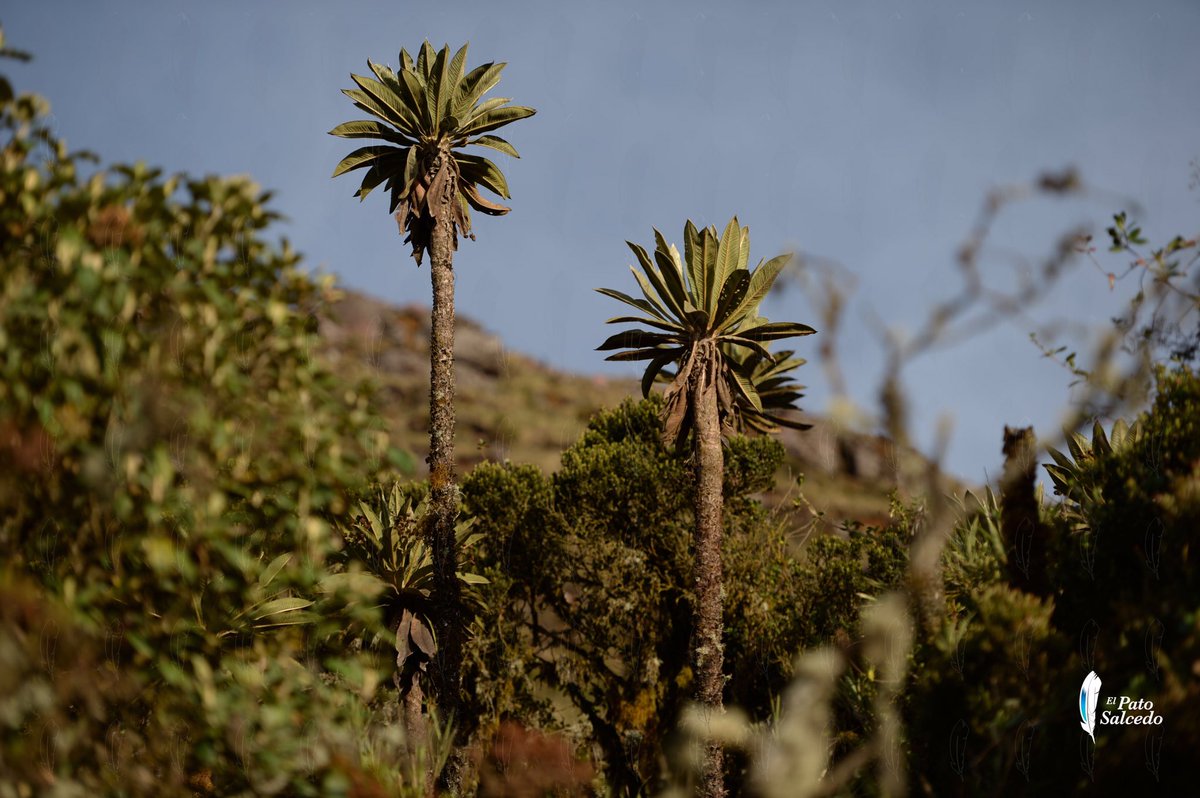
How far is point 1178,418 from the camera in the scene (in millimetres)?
8062

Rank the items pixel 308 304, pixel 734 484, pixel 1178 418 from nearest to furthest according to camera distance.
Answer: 1. pixel 308 304
2. pixel 1178 418
3. pixel 734 484

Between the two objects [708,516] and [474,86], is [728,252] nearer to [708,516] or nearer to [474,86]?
[708,516]

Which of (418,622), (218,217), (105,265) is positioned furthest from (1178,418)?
(418,622)

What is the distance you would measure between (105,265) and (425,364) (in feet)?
187

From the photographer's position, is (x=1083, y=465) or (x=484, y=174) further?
(x=484, y=174)

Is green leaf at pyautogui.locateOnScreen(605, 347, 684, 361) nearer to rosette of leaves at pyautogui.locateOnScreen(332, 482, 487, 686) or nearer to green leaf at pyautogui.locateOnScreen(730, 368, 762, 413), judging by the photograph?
Result: green leaf at pyautogui.locateOnScreen(730, 368, 762, 413)

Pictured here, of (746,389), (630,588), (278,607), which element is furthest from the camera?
(630,588)

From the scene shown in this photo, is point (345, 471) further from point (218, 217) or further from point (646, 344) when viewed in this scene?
point (646, 344)

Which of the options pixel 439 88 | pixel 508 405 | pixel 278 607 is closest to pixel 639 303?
pixel 439 88

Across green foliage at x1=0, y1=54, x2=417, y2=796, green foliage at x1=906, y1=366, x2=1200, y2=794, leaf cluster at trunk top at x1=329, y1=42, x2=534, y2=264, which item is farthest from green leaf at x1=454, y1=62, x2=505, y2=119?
green foliage at x1=906, y1=366, x2=1200, y2=794

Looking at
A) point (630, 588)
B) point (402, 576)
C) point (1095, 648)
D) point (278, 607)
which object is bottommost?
point (630, 588)

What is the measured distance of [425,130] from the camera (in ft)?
51.9

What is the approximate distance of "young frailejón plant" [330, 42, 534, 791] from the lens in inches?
603

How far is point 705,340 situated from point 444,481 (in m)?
4.42
